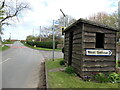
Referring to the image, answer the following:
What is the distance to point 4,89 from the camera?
15.4ft

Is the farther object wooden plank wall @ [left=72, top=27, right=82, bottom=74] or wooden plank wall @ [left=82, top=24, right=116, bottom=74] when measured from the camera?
wooden plank wall @ [left=72, top=27, right=82, bottom=74]

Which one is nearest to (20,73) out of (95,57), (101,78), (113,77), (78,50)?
(78,50)

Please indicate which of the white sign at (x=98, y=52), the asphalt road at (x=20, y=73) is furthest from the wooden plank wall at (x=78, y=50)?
the asphalt road at (x=20, y=73)

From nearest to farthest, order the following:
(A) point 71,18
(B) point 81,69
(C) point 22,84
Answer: (C) point 22,84
(B) point 81,69
(A) point 71,18

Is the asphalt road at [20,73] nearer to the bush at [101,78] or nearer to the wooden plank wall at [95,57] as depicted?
the wooden plank wall at [95,57]

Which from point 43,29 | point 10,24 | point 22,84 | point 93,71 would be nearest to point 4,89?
point 22,84

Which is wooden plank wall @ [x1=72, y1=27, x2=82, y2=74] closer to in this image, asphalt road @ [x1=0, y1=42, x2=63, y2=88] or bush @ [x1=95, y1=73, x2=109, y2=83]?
bush @ [x1=95, y1=73, x2=109, y2=83]

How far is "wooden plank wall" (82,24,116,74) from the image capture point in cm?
580

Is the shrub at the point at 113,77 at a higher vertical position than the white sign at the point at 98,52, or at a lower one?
lower

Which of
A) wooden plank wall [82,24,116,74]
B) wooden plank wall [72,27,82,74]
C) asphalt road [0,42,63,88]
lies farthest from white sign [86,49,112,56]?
asphalt road [0,42,63,88]

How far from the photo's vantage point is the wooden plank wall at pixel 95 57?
19.0 ft

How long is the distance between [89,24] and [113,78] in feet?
8.68

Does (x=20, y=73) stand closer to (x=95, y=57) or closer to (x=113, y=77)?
(x=95, y=57)

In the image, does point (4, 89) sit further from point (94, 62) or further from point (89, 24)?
point (89, 24)
